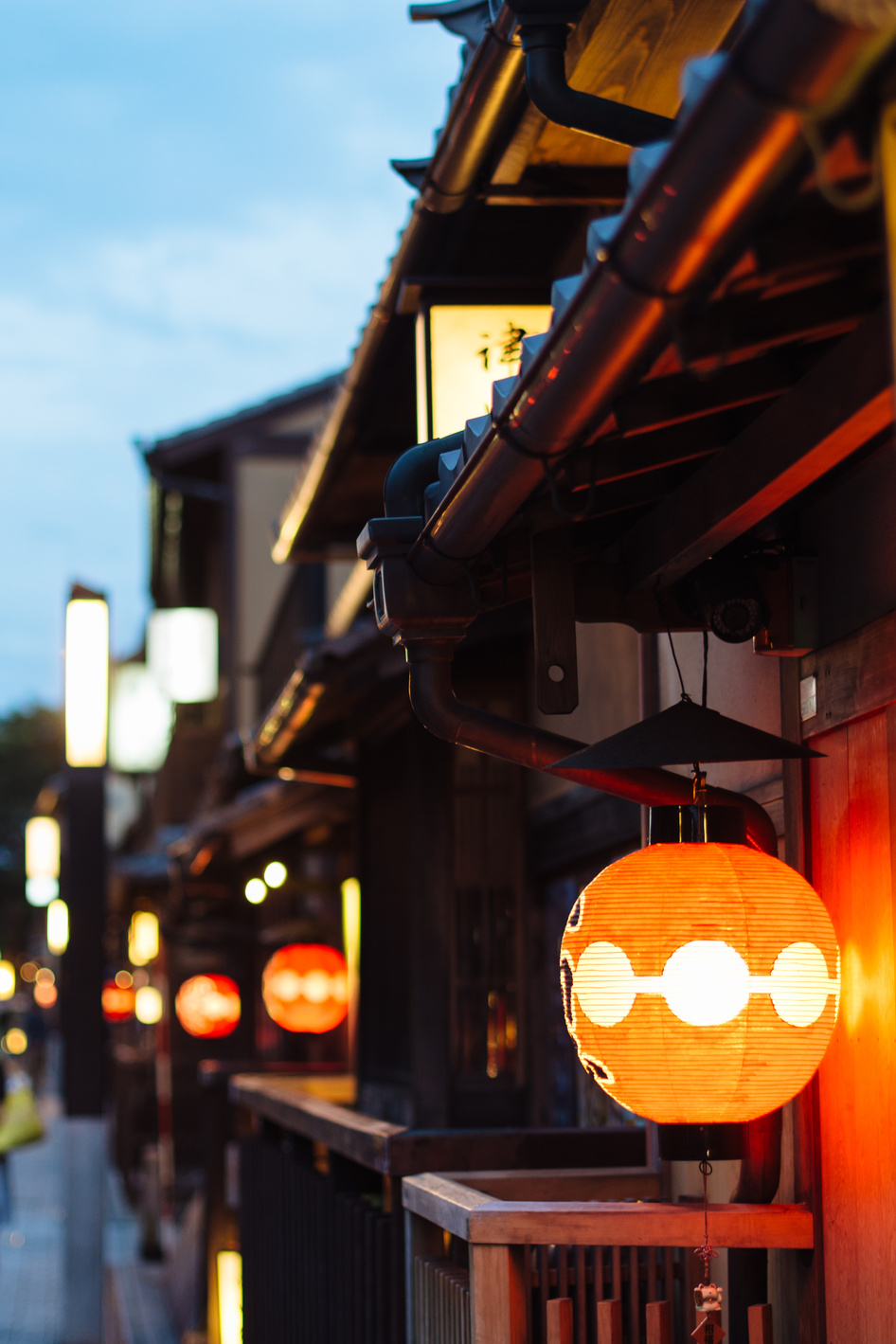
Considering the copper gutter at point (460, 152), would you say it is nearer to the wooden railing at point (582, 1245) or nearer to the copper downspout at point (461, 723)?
the copper downspout at point (461, 723)

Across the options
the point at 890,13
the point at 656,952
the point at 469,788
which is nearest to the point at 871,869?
the point at 656,952

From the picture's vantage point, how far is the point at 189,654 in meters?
23.2

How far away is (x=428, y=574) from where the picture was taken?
462 centimetres

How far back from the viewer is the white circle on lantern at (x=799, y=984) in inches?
146

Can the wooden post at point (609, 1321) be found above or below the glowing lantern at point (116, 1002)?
above

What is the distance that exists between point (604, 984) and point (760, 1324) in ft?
3.65

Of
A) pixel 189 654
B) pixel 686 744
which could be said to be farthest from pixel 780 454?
→ pixel 189 654

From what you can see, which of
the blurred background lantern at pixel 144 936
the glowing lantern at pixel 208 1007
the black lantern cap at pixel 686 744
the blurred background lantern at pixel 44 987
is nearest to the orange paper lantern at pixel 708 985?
the black lantern cap at pixel 686 744

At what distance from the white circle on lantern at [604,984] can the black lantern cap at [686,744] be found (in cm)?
48

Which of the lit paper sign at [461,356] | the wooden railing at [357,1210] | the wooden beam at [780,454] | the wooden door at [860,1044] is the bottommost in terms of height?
the wooden railing at [357,1210]

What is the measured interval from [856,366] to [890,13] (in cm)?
132

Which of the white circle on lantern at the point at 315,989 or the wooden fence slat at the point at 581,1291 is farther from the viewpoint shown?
the white circle on lantern at the point at 315,989

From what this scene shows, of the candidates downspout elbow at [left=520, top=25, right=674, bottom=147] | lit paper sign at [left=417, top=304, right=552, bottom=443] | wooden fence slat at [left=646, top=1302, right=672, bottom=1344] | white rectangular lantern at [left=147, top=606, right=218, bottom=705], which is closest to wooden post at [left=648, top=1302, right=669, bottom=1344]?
wooden fence slat at [left=646, top=1302, right=672, bottom=1344]

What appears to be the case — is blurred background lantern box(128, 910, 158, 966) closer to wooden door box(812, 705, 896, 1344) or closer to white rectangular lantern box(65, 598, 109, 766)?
white rectangular lantern box(65, 598, 109, 766)
